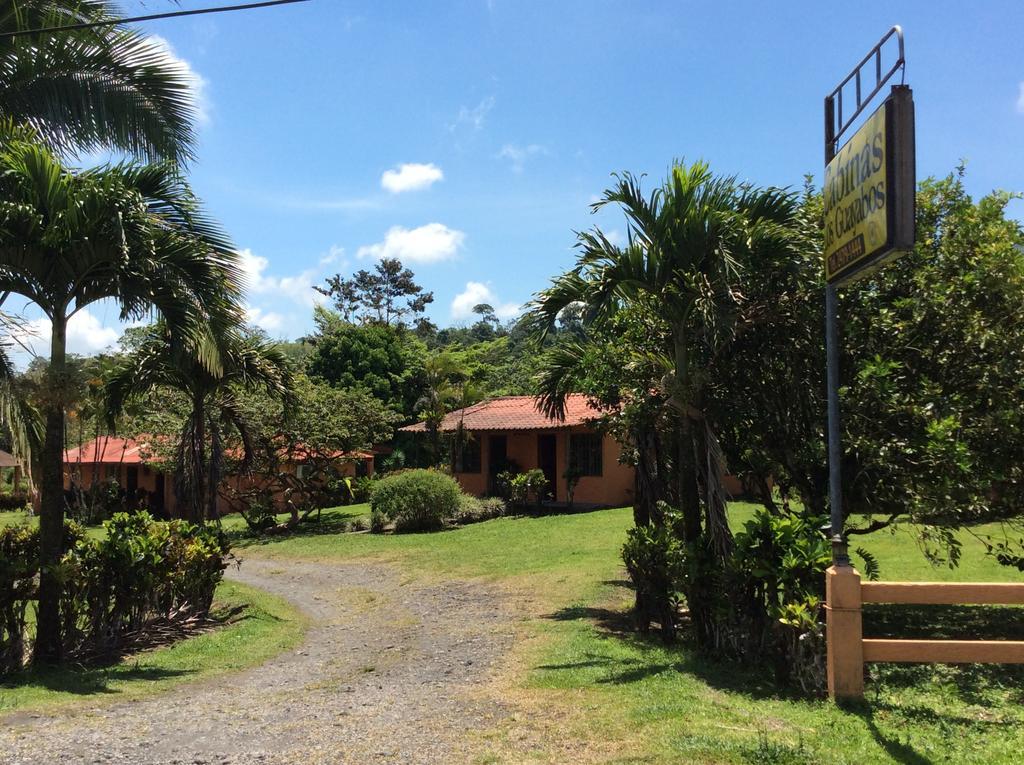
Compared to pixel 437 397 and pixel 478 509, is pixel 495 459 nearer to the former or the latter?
pixel 437 397

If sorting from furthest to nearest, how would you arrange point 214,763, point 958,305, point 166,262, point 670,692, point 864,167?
point 166,262 < point 958,305 < point 670,692 < point 864,167 < point 214,763

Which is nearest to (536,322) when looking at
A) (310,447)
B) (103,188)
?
(103,188)

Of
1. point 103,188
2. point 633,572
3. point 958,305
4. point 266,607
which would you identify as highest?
point 103,188

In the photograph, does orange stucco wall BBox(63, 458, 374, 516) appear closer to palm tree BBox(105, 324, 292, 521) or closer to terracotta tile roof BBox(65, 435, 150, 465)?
terracotta tile roof BBox(65, 435, 150, 465)

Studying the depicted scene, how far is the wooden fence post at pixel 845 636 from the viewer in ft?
19.6

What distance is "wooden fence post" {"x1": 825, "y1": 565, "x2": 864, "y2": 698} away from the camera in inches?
235

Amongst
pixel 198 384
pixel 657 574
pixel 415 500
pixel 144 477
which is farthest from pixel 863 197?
pixel 144 477

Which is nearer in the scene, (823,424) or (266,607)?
(823,424)

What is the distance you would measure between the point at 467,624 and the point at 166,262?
19.0ft

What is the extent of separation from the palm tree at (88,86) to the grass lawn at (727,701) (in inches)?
308

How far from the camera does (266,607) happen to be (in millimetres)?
12469

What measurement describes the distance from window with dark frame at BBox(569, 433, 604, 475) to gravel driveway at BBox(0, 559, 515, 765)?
14.3 m

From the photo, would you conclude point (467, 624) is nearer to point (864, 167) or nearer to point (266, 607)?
point (266, 607)

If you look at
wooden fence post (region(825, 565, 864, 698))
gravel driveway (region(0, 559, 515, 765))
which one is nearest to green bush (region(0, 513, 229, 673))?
gravel driveway (region(0, 559, 515, 765))
